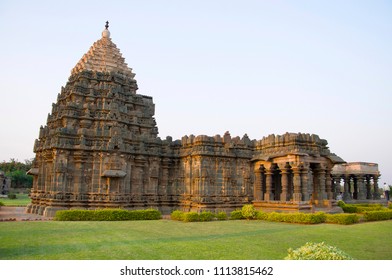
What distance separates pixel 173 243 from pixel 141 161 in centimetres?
1332

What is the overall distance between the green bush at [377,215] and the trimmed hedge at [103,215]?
40.8 ft

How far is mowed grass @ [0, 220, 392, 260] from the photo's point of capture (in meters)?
9.11

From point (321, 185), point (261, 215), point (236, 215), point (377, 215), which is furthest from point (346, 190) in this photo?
point (236, 215)

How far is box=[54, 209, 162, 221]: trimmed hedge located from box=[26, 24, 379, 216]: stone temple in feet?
7.83

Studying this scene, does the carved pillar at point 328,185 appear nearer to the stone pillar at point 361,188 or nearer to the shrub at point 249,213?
the shrub at point 249,213

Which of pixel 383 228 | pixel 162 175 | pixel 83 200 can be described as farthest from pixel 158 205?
pixel 383 228

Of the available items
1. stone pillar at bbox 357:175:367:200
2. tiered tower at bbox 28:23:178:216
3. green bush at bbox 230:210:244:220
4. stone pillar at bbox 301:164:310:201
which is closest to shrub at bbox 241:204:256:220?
green bush at bbox 230:210:244:220

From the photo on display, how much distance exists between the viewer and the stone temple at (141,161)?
21.4 meters

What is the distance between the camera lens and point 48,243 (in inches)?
430

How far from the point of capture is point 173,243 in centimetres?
1100

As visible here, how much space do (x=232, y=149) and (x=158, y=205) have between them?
6864 millimetres

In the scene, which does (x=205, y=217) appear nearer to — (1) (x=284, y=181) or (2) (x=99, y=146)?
(1) (x=284, y=181)

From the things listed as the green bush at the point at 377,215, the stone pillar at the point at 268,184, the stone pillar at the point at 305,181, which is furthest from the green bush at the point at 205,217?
the green bush at the point at 377,215
